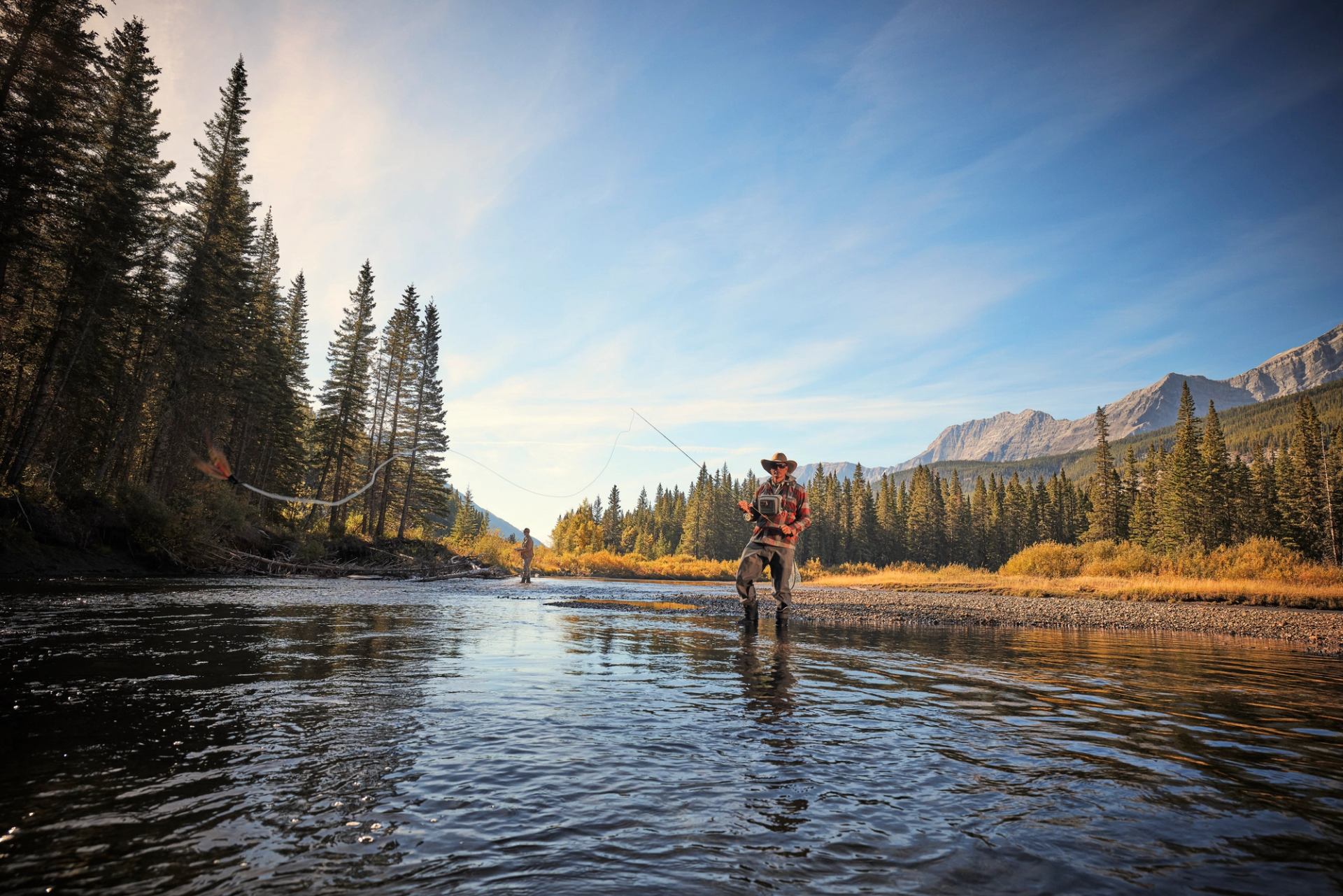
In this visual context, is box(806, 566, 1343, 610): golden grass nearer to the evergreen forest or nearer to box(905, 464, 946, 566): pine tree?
the evergreen forest

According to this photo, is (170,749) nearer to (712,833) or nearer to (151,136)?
(712,833)

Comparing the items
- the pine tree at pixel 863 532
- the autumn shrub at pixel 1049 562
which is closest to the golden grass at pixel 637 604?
the autumn shrub at pixel 1049 562

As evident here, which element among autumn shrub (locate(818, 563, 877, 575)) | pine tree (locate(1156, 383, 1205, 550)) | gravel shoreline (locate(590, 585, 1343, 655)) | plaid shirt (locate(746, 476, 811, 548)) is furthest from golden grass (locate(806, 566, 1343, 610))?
pine tree (locate(1156, 383, 1205, 550))

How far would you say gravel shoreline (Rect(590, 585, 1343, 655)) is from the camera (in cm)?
1705

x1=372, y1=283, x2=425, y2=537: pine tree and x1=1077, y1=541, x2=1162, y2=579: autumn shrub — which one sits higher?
x1=372, y1=283, x2=425, y2=537: pine tree

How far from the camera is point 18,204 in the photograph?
1833cm

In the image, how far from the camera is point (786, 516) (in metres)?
12.3

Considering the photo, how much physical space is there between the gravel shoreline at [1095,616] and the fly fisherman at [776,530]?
500 centimetres

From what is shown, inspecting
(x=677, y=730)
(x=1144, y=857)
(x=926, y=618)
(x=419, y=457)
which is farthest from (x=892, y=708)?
(x=419, y=457)

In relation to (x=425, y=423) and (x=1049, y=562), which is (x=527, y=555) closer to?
(x=425, y=423)

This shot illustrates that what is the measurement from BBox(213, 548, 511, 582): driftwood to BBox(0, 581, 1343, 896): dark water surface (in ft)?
58.7

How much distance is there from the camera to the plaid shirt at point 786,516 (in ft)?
40.3

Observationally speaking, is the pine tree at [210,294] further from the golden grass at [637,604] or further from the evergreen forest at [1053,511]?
the evergreen forest at [1053,511]

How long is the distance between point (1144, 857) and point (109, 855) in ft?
14.4
